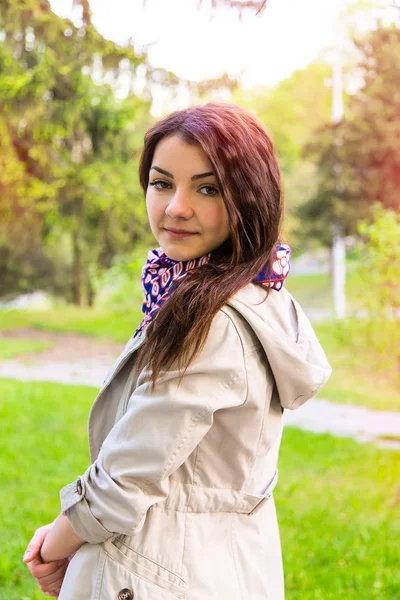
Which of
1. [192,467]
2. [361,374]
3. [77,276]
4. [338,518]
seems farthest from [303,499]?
[77,276]

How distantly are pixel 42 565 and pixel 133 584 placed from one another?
278 mm

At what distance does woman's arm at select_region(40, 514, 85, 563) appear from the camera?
1295mm

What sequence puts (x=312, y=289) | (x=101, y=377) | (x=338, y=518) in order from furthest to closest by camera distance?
1. (x=312, y=289)
2. (x=101, y=377)
3. (x=338, y=518)

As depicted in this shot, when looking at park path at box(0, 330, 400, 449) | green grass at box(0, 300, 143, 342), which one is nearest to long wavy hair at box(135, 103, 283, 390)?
park path at box(0, 330, 400, 449)

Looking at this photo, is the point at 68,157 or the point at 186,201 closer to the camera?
the point at 186,201

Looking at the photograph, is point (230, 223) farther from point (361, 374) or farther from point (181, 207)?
point (361, 374)

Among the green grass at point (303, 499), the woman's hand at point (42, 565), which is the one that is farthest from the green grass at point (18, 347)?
the woman's hand at point (42, 565)

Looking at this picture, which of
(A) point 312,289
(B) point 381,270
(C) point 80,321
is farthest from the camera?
(A) point 312,289

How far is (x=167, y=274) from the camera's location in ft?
4.56

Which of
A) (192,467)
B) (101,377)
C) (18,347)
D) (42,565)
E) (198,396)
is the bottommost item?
(18,347)

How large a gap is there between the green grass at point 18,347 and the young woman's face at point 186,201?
9.44 metres

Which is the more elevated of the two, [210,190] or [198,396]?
[210,190]

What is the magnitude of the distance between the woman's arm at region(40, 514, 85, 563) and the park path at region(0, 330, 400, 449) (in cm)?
503

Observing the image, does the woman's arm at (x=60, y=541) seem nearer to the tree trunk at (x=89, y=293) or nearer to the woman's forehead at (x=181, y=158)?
the woman's forehead at (x=181, y=158)
